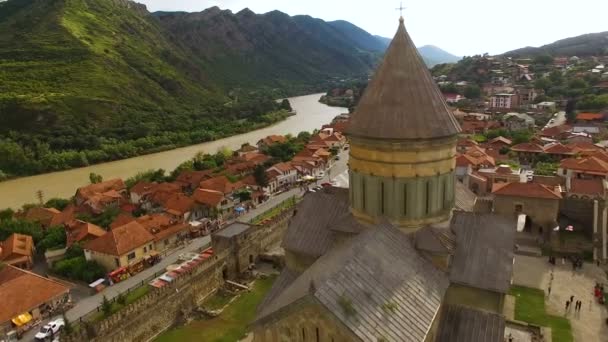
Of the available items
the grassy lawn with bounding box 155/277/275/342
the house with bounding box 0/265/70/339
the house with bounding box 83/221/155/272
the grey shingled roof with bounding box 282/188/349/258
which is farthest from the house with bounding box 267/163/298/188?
the grey shingled roof with bounding box 282/188/349/258

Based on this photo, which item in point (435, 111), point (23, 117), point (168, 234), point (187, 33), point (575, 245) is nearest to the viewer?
point (435, 111)

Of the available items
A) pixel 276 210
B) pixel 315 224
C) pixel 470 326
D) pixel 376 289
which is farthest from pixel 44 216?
pixel 470 326

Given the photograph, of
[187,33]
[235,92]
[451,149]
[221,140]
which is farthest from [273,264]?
[187,33]

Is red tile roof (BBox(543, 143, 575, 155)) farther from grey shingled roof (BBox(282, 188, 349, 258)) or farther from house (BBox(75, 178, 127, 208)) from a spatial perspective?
house (BBox(75, 178, 127, 208))

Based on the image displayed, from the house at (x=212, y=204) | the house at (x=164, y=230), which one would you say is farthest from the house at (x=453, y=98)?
the house at (x=164, y=230)

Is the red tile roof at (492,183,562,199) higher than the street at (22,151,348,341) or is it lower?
higher

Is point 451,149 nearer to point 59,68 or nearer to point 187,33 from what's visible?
point 59,68

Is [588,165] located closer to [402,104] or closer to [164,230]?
[402,104]
